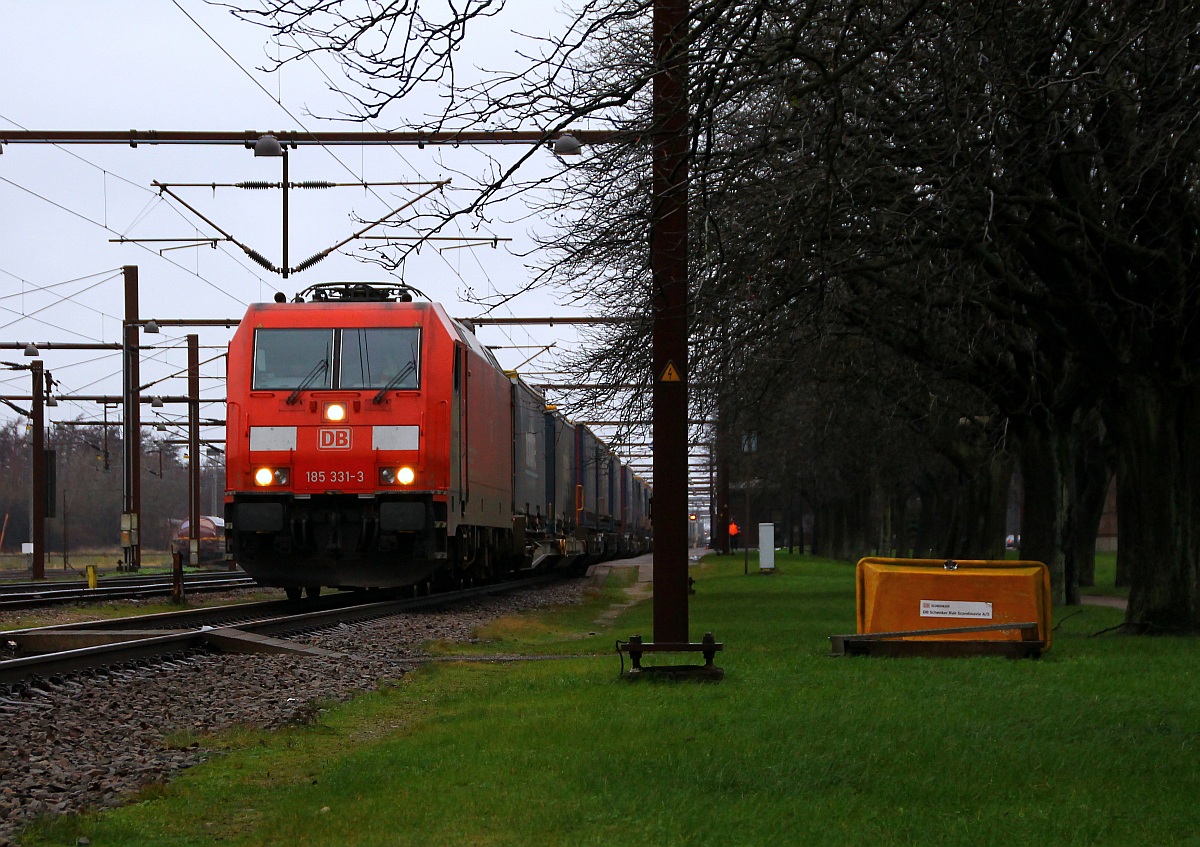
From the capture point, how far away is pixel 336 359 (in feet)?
68.4

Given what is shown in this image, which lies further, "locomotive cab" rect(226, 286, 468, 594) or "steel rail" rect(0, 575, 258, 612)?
"steel rail" rect(0, 575, 258, 612)

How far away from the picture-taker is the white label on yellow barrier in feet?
45.2

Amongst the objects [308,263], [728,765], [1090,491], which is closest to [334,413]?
[308,263]

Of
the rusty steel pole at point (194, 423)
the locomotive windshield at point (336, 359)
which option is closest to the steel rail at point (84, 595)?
the locomotive windshield at point (336, 359)

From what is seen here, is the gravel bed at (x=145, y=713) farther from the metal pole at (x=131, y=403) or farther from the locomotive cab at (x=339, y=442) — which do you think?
the metal pole at (x=131, y=403)

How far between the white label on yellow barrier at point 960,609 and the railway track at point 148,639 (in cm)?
Result: 580

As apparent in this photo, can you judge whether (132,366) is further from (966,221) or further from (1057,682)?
(1057,682)

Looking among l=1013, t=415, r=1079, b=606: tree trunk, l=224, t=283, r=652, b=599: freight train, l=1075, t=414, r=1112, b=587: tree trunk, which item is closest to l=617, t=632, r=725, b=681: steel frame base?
l=224, t=283, r=652, b=599: freight train

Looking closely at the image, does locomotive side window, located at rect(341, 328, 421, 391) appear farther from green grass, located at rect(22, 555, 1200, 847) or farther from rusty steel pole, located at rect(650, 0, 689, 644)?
rusty steel pole, located at rect(650, 0, 689, 644)

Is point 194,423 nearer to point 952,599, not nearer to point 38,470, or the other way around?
point 38,470

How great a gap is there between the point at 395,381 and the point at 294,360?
5.03ft

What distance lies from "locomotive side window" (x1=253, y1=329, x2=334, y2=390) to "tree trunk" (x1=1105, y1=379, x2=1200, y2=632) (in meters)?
10.8

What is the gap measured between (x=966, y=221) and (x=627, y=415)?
694cm

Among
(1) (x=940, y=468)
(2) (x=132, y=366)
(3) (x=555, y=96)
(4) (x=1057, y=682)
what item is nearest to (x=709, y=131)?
(3) (x=555, y=96)
